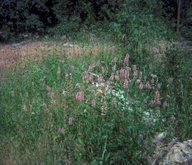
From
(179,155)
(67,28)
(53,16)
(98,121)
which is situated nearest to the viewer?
(179,155)

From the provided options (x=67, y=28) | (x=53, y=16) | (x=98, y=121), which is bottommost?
(x=98, y=121)

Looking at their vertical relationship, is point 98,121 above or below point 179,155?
above

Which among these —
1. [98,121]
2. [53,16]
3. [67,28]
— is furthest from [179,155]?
[53,16]

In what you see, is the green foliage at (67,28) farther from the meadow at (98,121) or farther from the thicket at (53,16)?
the meadow at (98,121)

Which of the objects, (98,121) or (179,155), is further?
(98,121)

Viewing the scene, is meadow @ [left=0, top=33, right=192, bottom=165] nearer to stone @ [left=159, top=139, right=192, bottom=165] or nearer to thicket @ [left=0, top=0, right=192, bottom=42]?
stone @ [left=159, top=139, right=192, bottom=165]

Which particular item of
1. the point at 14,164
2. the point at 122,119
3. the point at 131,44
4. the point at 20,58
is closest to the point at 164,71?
the point at 131,44

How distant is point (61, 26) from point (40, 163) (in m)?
15.4

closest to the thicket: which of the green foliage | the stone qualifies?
the green foliage

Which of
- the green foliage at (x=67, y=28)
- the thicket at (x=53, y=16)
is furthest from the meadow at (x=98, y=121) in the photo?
the green foliage at (x=67, y=28)

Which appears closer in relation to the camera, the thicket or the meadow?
the meadow

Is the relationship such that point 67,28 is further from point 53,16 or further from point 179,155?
point 179,155

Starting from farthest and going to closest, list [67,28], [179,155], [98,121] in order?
[67,28] → [98,121] → [179,155]

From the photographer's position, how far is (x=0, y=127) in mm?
2992
